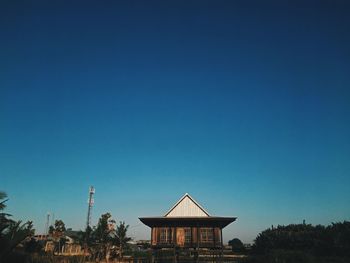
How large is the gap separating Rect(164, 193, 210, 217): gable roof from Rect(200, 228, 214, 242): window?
2.53 meters

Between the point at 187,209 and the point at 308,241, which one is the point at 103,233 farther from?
the point at 308,241

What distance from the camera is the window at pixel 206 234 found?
98.3 ft

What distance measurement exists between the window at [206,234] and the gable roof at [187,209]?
2.53 meters

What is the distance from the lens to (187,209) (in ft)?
110

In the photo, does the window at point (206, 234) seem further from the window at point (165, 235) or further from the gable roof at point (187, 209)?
the window at point (165, 235)

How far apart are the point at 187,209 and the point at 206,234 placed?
160 inches

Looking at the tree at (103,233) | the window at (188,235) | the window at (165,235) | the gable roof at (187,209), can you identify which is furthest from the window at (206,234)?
the tree at (103,233)

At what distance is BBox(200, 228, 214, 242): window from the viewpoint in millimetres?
29970

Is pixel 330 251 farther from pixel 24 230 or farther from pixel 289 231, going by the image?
pixel 24 230

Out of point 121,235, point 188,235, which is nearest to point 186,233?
point 188,235

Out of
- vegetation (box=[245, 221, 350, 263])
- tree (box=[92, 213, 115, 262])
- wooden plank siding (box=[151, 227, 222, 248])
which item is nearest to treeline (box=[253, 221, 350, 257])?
vegetation (box=[245, 221, 350, 263])

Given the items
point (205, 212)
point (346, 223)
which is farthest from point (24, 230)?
point (346, 223)

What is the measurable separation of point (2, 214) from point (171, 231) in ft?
71.6

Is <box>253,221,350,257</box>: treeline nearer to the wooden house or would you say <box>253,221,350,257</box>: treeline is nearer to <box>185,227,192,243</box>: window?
the wooden house
